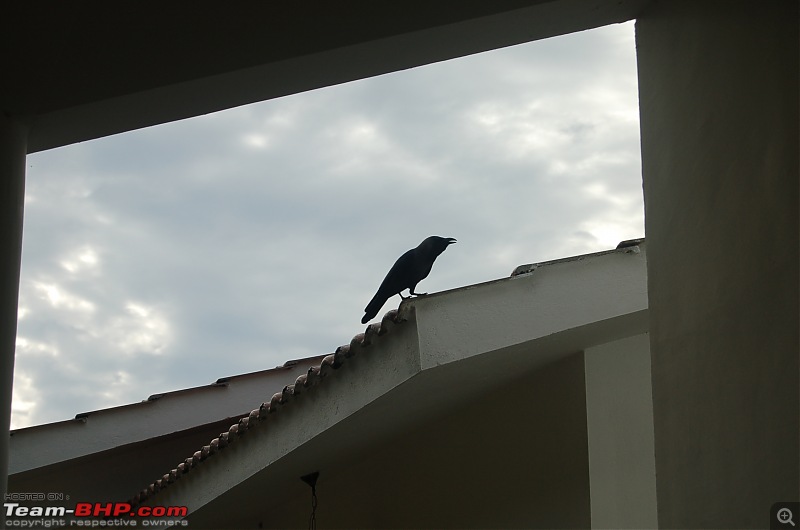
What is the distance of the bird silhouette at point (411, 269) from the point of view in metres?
5.46

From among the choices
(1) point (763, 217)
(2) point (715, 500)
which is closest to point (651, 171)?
(1) point (763, 217)

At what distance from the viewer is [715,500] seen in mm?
2559

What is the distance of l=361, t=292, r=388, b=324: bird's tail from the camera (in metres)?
5.59

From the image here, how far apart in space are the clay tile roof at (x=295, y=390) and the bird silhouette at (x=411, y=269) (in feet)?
0.89

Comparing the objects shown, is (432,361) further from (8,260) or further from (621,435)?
(8,260)

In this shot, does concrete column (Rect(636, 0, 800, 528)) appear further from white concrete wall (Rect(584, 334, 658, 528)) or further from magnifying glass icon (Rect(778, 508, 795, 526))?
white concrete wall (Rect(584, 334, 658, 528))

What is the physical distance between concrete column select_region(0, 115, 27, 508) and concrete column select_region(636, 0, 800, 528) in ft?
6.71

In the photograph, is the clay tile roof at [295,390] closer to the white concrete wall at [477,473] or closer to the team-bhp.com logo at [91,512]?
the team-bhp.com logo at [91,512]

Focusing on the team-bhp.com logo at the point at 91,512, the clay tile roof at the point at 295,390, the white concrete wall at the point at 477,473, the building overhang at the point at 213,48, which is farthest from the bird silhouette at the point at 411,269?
the team-bhp.com logo at the point at 91,512

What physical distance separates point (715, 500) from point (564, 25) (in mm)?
1752

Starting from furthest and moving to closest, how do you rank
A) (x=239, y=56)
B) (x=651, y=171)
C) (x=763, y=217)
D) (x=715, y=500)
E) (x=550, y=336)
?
(x=550, y=336) → (x=651, y=171) → (x=239, y=56) → (x=715, y=500) → (x=763, y=217)

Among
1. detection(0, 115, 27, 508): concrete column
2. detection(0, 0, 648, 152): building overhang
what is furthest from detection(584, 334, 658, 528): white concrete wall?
detection(0, 115, 27, 508): concrete column

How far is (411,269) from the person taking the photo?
5.44 m

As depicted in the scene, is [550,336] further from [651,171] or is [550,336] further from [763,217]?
[763,217]
